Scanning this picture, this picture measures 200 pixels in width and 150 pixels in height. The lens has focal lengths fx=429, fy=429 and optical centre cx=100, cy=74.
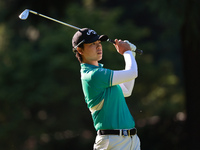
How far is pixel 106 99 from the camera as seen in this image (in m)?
3.80

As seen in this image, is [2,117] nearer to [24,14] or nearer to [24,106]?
[24,106]

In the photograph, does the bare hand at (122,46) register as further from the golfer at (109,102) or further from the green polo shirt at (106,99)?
the green polo shirt at (106,99)

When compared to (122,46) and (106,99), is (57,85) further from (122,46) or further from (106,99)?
(106,99)

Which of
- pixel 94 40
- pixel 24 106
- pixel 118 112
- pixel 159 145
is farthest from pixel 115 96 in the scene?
pixel 24 106

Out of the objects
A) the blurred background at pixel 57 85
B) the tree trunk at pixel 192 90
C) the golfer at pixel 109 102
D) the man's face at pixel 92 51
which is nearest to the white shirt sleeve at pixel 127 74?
the golfer at pixel 109 102

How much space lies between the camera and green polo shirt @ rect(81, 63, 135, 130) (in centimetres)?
376

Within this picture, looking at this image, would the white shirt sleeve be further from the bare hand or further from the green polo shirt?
the bare hand

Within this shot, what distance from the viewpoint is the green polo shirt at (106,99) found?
376 cm

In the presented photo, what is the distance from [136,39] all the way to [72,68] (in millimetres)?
3327

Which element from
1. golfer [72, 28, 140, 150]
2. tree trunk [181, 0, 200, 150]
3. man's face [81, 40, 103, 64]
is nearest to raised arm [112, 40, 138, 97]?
golfer [72, 28, 140, 150]

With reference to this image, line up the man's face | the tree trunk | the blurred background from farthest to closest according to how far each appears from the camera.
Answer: the blurred background < the tree trunk < the man's face

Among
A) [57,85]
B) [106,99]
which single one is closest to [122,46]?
[106,99]

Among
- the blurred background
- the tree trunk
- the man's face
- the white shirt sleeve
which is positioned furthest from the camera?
the blurred background

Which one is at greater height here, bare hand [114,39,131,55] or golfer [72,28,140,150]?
bare hand [114,39,131,55]
